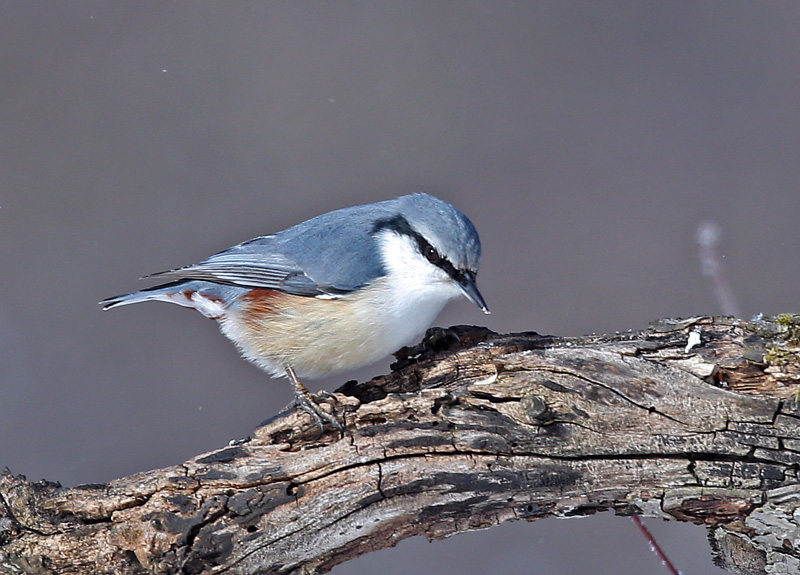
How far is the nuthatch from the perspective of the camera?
1.96 metres

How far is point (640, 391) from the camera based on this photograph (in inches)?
63.4

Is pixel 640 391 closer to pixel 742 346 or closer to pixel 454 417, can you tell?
pixel 742 346

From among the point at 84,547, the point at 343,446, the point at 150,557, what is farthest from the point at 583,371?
the point at 84,547

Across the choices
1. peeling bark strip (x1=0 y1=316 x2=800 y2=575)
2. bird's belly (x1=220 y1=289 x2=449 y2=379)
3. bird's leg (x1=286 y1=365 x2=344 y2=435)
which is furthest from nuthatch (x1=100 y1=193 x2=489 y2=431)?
peeling bark strip (x1=0 y1=316 x2=800 y2=575)

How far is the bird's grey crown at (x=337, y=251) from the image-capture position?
1925mm

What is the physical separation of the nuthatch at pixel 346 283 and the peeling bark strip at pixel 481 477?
13.0 inches

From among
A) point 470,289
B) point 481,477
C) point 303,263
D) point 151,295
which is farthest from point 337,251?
point 481,477

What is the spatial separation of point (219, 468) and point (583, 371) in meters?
0.81

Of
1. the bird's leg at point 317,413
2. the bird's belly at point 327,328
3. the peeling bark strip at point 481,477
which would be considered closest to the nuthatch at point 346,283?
the bird's belly at point 327,328

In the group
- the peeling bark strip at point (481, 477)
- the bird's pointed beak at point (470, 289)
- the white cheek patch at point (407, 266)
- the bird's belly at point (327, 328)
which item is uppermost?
the white cheek patch at point (407, 266)

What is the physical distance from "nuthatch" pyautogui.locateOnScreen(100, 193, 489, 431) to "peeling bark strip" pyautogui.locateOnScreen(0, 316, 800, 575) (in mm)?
329

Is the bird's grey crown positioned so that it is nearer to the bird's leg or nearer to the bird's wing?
the bird's wing

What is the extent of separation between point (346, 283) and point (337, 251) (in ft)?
0.35

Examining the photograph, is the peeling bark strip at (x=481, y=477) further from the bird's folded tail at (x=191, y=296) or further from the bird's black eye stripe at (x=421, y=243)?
the bird's folded tail at (x=191, y=296)
